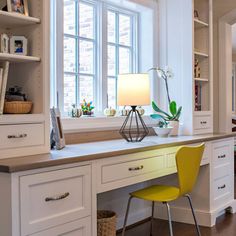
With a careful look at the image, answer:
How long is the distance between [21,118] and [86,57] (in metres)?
1.40

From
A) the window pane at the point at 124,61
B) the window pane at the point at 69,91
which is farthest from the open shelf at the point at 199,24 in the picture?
the window pane at the point at 69,91

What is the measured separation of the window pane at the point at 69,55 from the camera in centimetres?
327

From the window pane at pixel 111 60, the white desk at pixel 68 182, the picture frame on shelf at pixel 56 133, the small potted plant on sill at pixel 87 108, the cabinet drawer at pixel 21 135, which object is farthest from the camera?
the window pane at pixel 111 60

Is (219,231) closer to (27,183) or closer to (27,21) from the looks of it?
(27,183)

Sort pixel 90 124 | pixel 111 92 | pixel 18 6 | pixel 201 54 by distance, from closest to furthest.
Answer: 1. pixel 18 6
2. pixel 90 124
3. pixel 111 92
4. pixel 201 54

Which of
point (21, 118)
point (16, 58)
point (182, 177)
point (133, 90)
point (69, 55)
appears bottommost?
point (182, 177)

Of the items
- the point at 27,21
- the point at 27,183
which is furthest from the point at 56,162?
the point at 27,21

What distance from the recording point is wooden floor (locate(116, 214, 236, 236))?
3479 millimetres

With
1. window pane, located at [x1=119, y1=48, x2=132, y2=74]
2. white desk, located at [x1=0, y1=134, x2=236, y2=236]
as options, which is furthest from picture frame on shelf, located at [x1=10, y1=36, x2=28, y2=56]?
window pane, located at [x1=119, y1=48, x2=132, y2=74]

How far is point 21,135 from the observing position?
2.21m

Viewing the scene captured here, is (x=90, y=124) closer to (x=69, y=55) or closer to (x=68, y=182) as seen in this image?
(x=69, y=55)

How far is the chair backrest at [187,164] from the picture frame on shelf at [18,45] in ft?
3.86

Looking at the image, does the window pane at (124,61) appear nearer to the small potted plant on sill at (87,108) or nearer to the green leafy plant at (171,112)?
the green leafy plant at (171,112)

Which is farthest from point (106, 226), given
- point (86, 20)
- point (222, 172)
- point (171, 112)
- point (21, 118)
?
point (86, 20)
